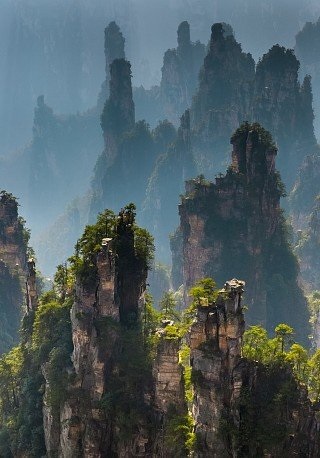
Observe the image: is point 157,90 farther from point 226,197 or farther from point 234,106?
point 226,197

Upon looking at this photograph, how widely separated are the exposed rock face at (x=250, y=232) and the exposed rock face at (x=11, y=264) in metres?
20.2

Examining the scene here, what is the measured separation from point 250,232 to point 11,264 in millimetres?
28865

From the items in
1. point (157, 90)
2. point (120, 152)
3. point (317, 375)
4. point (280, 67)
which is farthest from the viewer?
point (157, 90)

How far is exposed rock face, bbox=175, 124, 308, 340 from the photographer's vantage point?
6962 cm

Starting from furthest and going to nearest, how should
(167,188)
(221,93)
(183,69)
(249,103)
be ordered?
1. (183,69)
2. (167,188)
3. (221,93)
4. (249,103)

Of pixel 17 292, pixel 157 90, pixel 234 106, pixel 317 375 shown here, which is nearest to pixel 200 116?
pixel 234 106

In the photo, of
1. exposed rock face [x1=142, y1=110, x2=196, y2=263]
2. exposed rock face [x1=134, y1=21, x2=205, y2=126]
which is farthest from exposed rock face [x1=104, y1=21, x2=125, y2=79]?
exposed rock face [x1=142, y1=110, x2=196, y2=263]

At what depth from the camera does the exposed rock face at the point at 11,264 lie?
7112 centimetres

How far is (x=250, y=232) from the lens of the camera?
7081 cm

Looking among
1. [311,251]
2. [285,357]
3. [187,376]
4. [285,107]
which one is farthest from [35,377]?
[285,107]

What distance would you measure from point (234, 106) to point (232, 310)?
102274 mm

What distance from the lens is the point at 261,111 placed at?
389 feet

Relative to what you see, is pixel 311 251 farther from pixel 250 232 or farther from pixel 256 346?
pixel 256 346

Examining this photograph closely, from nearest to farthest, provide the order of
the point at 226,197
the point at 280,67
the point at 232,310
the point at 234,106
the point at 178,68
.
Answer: the point at 232,310 < the point at 226,197 < the point at 280,67 < the point at 234,106 < the point at 178,68
